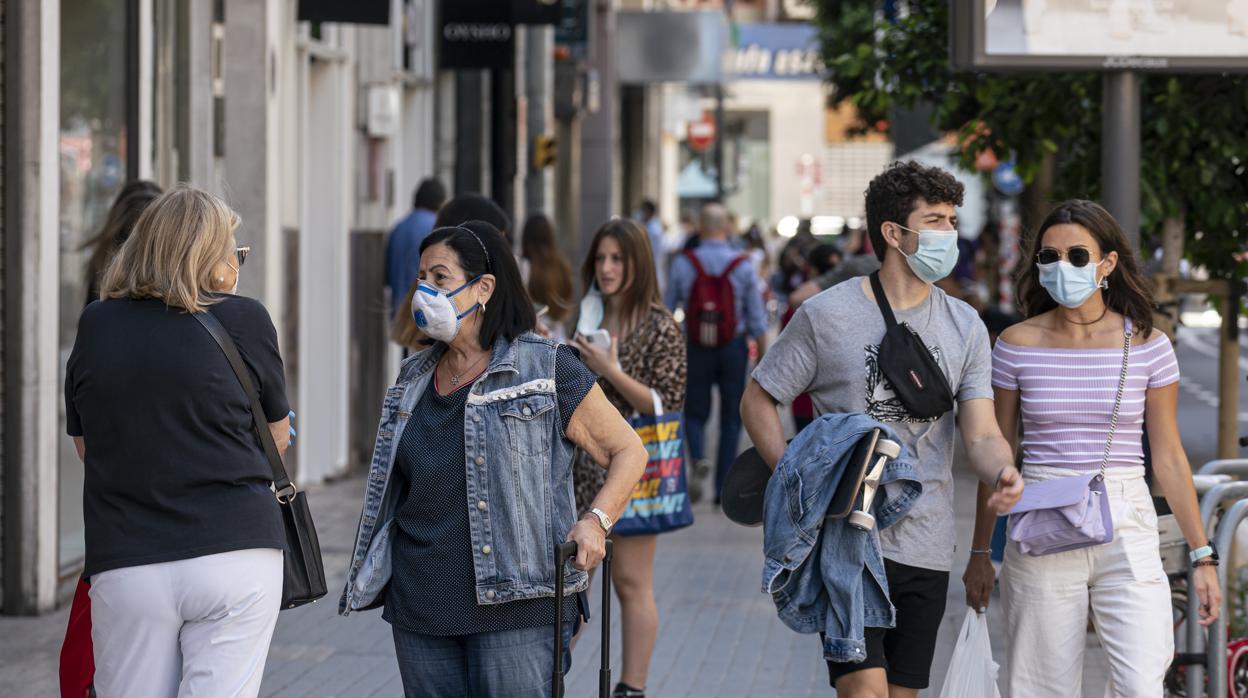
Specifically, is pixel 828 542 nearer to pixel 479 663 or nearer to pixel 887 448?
pixel 887 448

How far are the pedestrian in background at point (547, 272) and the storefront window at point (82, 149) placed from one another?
209cm

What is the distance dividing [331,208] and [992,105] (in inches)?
227

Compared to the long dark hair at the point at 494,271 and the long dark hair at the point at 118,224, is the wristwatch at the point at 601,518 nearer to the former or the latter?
the long dark hair at the point at 494,271

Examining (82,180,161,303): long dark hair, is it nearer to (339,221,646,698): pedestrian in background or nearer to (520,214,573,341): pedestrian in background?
(520,214,573,341): pedestrian in background

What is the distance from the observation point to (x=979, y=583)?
5.18 m

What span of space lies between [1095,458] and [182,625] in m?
2.35

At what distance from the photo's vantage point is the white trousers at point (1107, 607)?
492cm

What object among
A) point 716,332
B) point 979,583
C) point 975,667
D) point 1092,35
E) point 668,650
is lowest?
point 668,650

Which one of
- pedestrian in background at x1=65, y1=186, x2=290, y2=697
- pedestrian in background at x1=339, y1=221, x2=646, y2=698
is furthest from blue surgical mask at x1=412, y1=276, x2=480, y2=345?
pedestrian in background at x1=65, y1=186, x2=290, y2=697

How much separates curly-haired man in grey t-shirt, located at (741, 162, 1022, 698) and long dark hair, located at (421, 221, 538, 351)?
792 millimetres

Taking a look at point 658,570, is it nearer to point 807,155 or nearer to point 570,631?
point 570,631

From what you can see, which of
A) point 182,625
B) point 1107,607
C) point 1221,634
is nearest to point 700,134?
point 1221,634

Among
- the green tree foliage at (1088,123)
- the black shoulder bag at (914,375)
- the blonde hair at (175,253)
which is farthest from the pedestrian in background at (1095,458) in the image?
the green tree foliage at (1088,123)

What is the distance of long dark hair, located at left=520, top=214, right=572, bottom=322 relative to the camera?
8.78 metres
